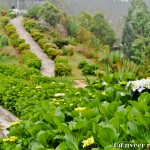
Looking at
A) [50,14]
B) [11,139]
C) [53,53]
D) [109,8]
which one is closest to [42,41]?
[53,53]

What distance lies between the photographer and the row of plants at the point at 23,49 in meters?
11.3

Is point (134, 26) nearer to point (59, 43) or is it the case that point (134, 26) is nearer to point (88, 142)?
point (59, 43)

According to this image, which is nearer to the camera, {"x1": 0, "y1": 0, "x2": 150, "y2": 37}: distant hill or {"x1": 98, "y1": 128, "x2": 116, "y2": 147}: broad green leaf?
{"x1": 98, "y1": 128, "x2": 116, "y2": 147}: broad green leaf

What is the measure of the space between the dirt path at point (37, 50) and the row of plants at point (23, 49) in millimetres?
310

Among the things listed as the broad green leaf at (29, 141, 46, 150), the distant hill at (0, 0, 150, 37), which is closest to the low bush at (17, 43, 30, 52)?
the distant hill at (0, 0, 150, 37)

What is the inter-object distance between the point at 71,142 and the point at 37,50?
12.6m

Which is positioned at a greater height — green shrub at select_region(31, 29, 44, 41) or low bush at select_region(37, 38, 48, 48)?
green shrub at select_region(31, 29, 44, 41)

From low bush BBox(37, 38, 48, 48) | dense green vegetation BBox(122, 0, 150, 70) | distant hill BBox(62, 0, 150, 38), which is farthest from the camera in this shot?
distant hill BBox(62, 0, 150, 38)

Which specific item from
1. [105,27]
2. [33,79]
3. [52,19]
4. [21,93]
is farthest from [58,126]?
[105,27]

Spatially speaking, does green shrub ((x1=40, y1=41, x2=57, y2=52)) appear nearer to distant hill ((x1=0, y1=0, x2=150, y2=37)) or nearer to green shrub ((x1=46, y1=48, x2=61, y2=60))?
green shrub ((x1=46, y1=48, x2=61, y2=60))

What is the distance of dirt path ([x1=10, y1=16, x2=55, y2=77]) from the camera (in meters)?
11.5

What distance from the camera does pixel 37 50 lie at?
1412cm

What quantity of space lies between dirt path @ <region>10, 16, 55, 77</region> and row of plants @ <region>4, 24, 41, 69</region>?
310 millimetres

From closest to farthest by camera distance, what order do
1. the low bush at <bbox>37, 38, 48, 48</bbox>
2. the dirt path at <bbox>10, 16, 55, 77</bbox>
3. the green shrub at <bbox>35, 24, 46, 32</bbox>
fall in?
the dirt path at <bbox>10, 16, 55, 77</bbox> → the low bush at <bbox>37, 38, 48, 48</bbox> → the green shrub at <bbox>35, 24, 46, 32</bbox>
